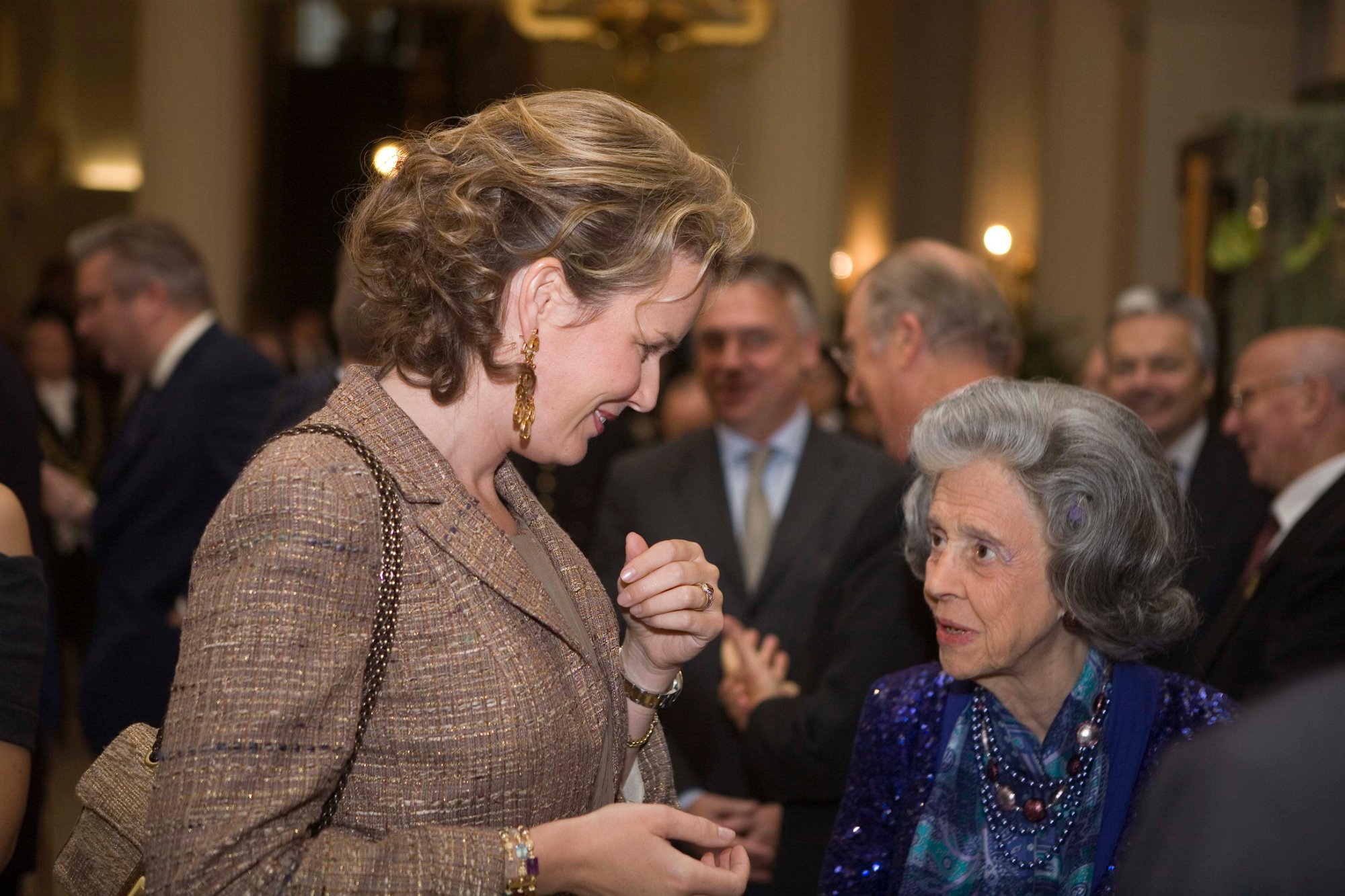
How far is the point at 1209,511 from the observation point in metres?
4.01

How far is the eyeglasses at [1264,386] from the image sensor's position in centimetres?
398

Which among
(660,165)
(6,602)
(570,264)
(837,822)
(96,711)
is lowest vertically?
(96,711)

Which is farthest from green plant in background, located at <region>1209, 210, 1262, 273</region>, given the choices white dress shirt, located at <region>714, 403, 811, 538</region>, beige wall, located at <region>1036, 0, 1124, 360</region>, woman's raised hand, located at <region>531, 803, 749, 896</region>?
beige wall, located at <region>1036, 0, 1124, 360</region>

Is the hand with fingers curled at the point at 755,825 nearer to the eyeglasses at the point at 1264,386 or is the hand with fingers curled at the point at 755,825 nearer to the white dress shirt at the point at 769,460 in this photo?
the white dress shirt at the point at 769,460

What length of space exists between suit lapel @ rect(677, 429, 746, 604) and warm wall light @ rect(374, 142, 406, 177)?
1813 mm

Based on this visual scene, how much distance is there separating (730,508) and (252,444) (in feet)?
4.54

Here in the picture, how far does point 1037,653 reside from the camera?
2.06m

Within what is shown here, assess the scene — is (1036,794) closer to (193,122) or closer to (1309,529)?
(1309,529)

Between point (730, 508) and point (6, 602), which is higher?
point (6, 602)

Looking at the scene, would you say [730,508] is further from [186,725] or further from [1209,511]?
[186,725]

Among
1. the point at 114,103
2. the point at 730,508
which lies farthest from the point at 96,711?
the point at 114,103

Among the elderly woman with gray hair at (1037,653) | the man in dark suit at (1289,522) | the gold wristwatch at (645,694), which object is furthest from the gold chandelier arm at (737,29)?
the gold wristwatch at (645,694)

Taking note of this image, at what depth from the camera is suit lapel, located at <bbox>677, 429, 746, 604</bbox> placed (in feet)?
11.5

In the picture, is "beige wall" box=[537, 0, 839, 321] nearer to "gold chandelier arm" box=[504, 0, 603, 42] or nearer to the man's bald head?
"gold chandelier arm" box=[504, 0, 603, 42]
